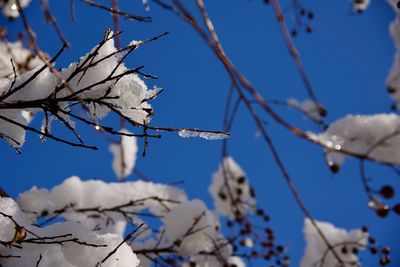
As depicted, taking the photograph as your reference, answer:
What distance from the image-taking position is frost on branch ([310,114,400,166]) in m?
2.48

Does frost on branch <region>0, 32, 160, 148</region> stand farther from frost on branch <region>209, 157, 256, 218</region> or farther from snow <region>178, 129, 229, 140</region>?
frost on branch <region>209, 157, 256, 218</region>

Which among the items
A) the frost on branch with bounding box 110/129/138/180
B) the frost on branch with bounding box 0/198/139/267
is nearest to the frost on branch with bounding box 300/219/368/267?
the frost on branch with bounding box 110/129/138/180

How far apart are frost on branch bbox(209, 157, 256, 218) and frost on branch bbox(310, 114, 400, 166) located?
74 cm

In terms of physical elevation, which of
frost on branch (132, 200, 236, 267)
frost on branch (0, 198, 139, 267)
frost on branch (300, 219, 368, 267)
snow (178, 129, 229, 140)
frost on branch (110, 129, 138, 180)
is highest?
frost on branch (110, 129, 138, 180)

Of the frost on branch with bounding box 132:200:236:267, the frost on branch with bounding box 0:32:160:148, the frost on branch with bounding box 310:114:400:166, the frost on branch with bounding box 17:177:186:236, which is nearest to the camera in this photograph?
the frost on branch with bounding box 0:32:160:148

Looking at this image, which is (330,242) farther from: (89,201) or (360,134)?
(89,201)

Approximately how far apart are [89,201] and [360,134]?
1720 mm

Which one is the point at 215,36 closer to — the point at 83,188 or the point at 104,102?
the point at 104,102

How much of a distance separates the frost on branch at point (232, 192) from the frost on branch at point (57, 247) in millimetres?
1903

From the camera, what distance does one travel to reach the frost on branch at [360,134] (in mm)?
2480

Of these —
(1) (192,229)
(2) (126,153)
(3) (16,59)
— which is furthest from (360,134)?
(3) (16,59)

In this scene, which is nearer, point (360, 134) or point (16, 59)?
point (360, 134)

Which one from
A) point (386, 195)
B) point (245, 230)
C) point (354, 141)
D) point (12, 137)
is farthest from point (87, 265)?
point (354, 141)

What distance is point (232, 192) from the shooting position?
3311 millimetres
